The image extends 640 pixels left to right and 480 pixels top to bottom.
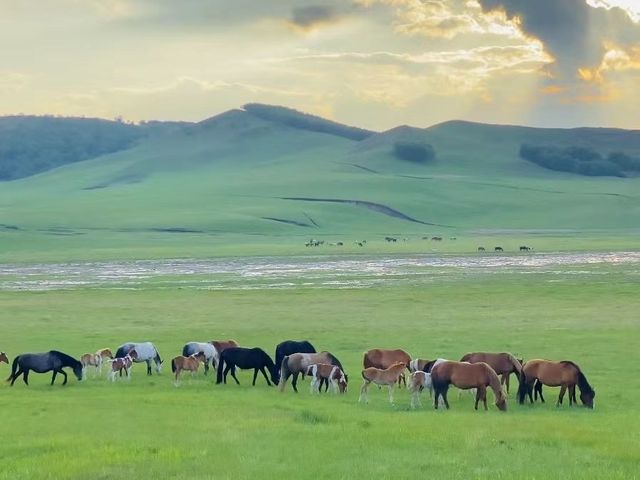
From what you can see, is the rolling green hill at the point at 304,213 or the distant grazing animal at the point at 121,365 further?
the rolling green hill at the point at 304,213

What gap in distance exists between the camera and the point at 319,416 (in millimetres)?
16938

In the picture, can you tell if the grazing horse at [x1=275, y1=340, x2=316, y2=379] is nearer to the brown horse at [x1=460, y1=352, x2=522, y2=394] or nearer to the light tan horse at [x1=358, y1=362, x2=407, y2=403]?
the light tan horse at [x1=358, y1=362, x2=407, y2=403]

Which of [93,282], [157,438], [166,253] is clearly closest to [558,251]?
[166,253]

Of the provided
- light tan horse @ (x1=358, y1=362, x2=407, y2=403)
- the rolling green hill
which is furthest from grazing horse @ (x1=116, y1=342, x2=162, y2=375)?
the rolling green hill

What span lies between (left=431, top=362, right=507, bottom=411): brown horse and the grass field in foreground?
484 mm

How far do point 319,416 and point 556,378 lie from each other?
18.6 feet

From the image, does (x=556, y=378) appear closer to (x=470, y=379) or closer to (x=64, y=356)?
(x=470, y=379)

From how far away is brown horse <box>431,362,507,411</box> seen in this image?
61.1ft

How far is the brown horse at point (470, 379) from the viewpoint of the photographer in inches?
733

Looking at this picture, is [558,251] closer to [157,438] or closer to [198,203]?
[157,438]

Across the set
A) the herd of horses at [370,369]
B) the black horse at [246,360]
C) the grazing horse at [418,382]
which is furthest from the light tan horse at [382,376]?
the black horse at [246,360]

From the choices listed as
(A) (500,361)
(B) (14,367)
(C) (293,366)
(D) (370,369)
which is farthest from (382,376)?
(B) (14,367)

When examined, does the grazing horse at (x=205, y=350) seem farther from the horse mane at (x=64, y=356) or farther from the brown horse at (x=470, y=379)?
the brown horse at (x=470, y=379)

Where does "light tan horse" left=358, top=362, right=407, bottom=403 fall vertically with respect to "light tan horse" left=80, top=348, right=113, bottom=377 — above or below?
above
